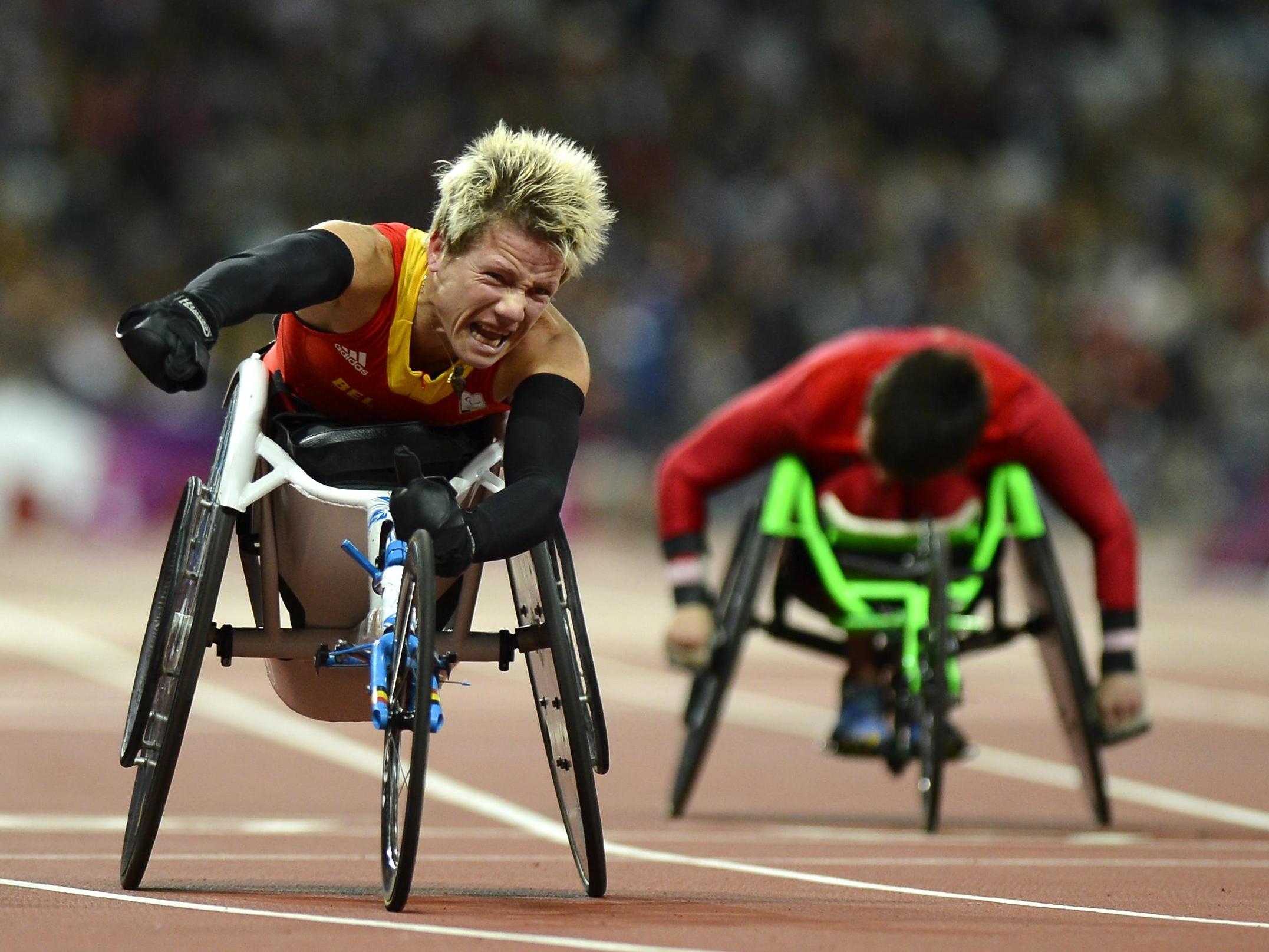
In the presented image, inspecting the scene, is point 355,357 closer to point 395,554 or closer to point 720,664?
point 395,554

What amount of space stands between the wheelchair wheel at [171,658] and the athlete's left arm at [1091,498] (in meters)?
3.29

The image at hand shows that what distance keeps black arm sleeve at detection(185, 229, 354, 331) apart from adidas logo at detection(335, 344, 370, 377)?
20 centimetres

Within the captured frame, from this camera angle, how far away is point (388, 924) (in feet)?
14.8

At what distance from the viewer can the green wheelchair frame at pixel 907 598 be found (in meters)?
7.29

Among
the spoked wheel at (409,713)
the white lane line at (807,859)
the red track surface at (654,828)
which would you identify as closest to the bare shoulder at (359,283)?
the spoked wheel at (409,713)

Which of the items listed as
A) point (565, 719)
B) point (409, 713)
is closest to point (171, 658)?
point (409, 713)

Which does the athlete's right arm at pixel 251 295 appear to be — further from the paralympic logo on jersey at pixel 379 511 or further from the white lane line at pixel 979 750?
the white lane line at pixel 979 750

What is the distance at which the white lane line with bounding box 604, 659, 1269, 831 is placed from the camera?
25.3 ft

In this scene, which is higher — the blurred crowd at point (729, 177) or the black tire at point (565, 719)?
the blurred crowd at point (729, 177)

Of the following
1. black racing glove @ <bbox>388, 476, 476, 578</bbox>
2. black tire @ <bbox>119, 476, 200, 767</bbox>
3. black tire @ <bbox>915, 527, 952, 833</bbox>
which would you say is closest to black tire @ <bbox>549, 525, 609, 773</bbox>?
black racing glove @ <bbox>388, 476, 476, 578</bbox>

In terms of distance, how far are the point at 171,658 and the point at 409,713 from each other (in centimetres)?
67

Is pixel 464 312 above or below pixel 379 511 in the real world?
above

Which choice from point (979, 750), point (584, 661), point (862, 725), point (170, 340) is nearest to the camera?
point (170, 340)

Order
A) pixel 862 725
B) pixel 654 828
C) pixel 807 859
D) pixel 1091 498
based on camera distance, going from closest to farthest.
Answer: pixel 807 859 < pixel 654 828 < pixel 862 725 < pixel 1091 498
